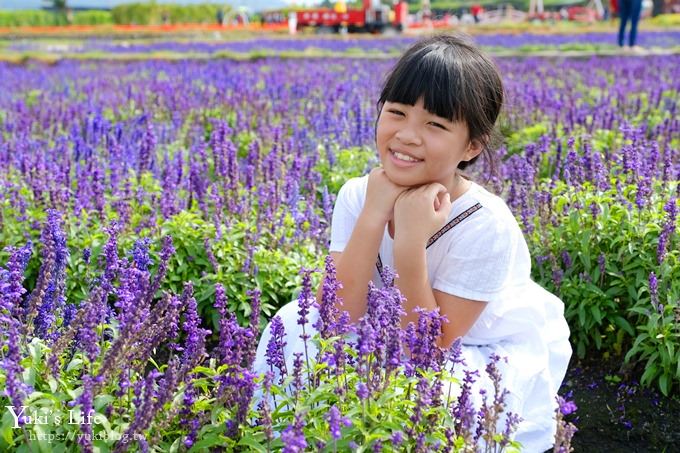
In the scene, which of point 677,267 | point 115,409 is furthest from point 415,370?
point 677,267

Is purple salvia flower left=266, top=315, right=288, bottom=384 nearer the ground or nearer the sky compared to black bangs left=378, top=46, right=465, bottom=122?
nearer the ground

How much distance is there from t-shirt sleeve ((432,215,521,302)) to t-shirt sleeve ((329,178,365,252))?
0.45 metres

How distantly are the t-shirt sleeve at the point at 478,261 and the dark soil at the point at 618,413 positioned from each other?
1.17 m

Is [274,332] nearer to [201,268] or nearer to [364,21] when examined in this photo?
[201,268]

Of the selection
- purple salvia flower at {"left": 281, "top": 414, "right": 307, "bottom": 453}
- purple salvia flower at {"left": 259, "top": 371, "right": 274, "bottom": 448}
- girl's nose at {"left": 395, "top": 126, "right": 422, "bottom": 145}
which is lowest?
purple salvia flower at {"left": 259, "top": 371, "right": 274, "bottom": 448}

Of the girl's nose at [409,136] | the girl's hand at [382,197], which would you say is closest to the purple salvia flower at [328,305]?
the girl's hand at [382,197]

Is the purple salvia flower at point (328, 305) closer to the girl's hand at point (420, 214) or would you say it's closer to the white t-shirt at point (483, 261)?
the girl's hand at point (420, 214)

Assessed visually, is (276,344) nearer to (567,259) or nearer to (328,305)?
(328,305)

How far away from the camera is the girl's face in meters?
2.91

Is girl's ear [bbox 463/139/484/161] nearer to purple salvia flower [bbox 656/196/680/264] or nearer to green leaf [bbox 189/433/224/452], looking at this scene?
purple salvia flower [bbox 656/196/680/264]

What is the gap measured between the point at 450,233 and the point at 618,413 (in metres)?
1.53

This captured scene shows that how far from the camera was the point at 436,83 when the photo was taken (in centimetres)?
287

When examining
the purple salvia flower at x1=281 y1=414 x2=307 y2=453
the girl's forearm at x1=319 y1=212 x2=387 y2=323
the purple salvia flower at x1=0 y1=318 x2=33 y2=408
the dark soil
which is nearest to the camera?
the purple salvia flower at x1=281 y1=414 x2=307 y2=453

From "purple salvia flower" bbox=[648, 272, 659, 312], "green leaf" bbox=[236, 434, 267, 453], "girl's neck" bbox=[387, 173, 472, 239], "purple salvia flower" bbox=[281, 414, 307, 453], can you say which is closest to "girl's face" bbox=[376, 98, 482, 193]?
"girl's neck" bbox=[387, 173, 472, 239]
